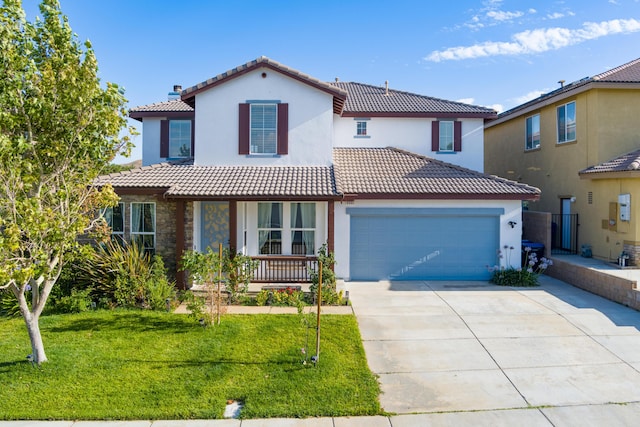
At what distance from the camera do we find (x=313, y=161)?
49.9 ft

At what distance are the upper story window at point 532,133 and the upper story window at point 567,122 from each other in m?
1.77

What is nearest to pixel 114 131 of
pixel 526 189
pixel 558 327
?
pixel 558 327

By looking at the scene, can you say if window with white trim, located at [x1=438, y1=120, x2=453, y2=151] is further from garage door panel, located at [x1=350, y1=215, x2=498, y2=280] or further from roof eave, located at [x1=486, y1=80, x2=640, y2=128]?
garage door panel, located at [x1=350, y1=215, x2=498, y2=280]

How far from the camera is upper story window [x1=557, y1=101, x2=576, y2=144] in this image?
56.0 feet

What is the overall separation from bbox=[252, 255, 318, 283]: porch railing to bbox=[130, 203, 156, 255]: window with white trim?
3.40 metres

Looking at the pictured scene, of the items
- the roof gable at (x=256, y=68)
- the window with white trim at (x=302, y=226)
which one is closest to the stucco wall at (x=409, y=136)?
the roof gable at (x=256, y=68)

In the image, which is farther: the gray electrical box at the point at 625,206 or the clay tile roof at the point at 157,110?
the clay tile roof at the point at 157,110

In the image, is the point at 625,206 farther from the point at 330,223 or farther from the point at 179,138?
the point at 179,138

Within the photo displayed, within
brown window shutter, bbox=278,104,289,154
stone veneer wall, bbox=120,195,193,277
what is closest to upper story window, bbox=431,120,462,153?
brown window shutter, bbox=278,104,289,154

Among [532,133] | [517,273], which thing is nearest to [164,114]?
[517,273]

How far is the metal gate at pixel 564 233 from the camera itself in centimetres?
1702

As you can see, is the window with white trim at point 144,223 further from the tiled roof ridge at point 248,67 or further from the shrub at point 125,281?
the tiled roof ridge at point 248,67

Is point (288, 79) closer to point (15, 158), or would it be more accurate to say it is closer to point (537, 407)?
point (15, 158)

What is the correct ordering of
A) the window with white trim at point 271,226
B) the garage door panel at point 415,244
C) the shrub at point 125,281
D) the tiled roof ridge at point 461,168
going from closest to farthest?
the shrub at point 125,281, the window with white trim at point 271,226, the garage door panel at point 415,244, the tiled roof ridge at point 461,168
